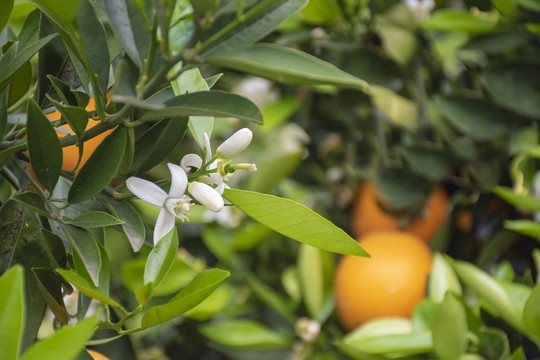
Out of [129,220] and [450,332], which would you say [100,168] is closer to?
[129,220]

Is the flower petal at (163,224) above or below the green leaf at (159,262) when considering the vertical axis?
above

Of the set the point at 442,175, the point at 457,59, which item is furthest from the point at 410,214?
the point at 457,59

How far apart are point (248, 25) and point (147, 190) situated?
110mm

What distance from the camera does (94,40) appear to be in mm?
306

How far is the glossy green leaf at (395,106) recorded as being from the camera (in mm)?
741

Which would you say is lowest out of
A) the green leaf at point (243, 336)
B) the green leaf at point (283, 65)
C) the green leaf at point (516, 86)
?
the green leaf at point (243, 336)

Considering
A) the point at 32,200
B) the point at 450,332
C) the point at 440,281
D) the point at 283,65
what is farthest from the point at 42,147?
the point at 440,281

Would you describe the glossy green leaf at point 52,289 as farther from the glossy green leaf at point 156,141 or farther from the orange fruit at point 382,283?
the orange fruit at point 382,283

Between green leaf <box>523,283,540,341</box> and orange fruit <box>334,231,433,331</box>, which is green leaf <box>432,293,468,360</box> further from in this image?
orange fruit <box>334,231,433,331</box>

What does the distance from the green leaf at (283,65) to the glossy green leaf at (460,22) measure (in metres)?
A: 0.44

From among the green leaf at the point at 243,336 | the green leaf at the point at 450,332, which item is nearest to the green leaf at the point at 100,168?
the green leaf at the point at 450,332

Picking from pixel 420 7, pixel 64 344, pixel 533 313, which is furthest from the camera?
pixel 420 7

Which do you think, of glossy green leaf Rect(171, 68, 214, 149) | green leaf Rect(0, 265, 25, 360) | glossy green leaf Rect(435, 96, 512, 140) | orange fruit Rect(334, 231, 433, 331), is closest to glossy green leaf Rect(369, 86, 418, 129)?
glossy green leaf Rect(435, 96, 512, 140)

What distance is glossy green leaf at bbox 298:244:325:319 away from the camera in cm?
71
